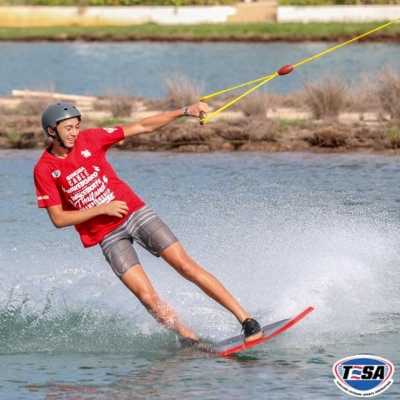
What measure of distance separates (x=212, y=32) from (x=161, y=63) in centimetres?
962

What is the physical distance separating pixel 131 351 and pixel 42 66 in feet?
99.5

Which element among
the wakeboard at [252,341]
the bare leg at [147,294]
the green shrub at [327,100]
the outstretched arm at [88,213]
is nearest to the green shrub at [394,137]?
the green shrub at [327,100]

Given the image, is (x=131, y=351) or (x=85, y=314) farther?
(x=85, y=314)

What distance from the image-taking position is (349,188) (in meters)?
15.6

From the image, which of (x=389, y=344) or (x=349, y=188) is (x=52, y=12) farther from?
(x=389, y=344)

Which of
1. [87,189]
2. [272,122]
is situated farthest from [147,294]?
[272,122]

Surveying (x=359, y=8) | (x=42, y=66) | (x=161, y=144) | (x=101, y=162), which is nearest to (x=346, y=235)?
(x=101, y=162)

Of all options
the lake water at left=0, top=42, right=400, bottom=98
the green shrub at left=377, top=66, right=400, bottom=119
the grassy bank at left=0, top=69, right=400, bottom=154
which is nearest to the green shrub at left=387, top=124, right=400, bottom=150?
the grassy bank at left=0, top=69, right=400, bottom=154

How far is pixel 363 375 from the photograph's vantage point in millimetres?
8109

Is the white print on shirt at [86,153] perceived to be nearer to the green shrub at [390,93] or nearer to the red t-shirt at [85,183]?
the red t-shirt at [85,183]

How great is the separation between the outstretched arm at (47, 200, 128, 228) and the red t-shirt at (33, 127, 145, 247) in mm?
115

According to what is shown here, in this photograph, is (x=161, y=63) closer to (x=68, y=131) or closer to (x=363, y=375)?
(x=68, y=131)

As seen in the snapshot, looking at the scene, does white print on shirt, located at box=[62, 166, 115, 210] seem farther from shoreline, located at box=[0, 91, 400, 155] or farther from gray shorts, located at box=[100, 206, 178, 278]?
shoreline, located at box=[0, 91, 400, 155]

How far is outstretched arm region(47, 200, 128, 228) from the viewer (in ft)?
27.0
